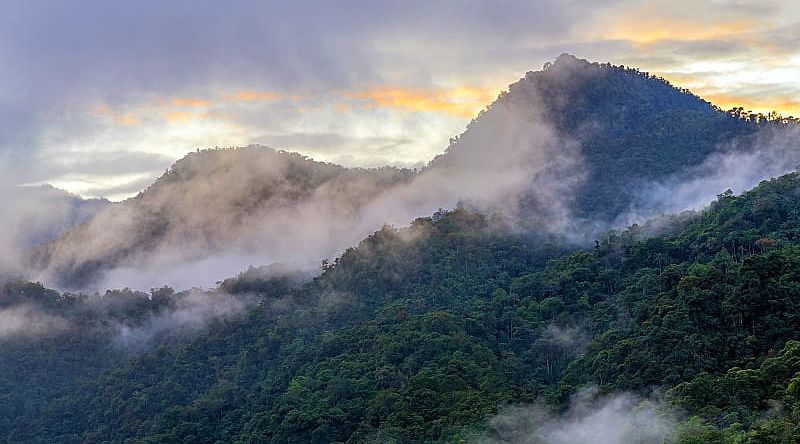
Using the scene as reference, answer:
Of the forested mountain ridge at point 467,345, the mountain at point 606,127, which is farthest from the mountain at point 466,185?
the forested mountain ridge at point 467,345

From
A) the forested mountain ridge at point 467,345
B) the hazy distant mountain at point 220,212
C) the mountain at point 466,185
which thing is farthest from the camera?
the hazy distant mountain at point 220,212

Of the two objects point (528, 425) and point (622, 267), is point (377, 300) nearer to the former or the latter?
point (622, 267)

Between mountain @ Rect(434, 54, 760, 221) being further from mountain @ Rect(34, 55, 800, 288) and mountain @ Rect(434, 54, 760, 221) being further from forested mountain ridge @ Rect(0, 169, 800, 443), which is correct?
forested mountain ridge @ Rect(0, 169, 800, 443)

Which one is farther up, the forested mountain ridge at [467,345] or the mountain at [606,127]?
the mountain at [606,127]

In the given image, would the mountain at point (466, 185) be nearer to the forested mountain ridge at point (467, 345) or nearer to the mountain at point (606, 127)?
the mountain at point (606, 127)

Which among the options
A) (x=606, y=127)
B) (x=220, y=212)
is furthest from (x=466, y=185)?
(x=220, y=212)

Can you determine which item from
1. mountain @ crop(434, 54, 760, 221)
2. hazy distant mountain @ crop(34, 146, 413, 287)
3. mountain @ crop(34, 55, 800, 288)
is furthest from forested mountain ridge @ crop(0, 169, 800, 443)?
hazy distant mountain @ crop(34, 146, 413, 287)
